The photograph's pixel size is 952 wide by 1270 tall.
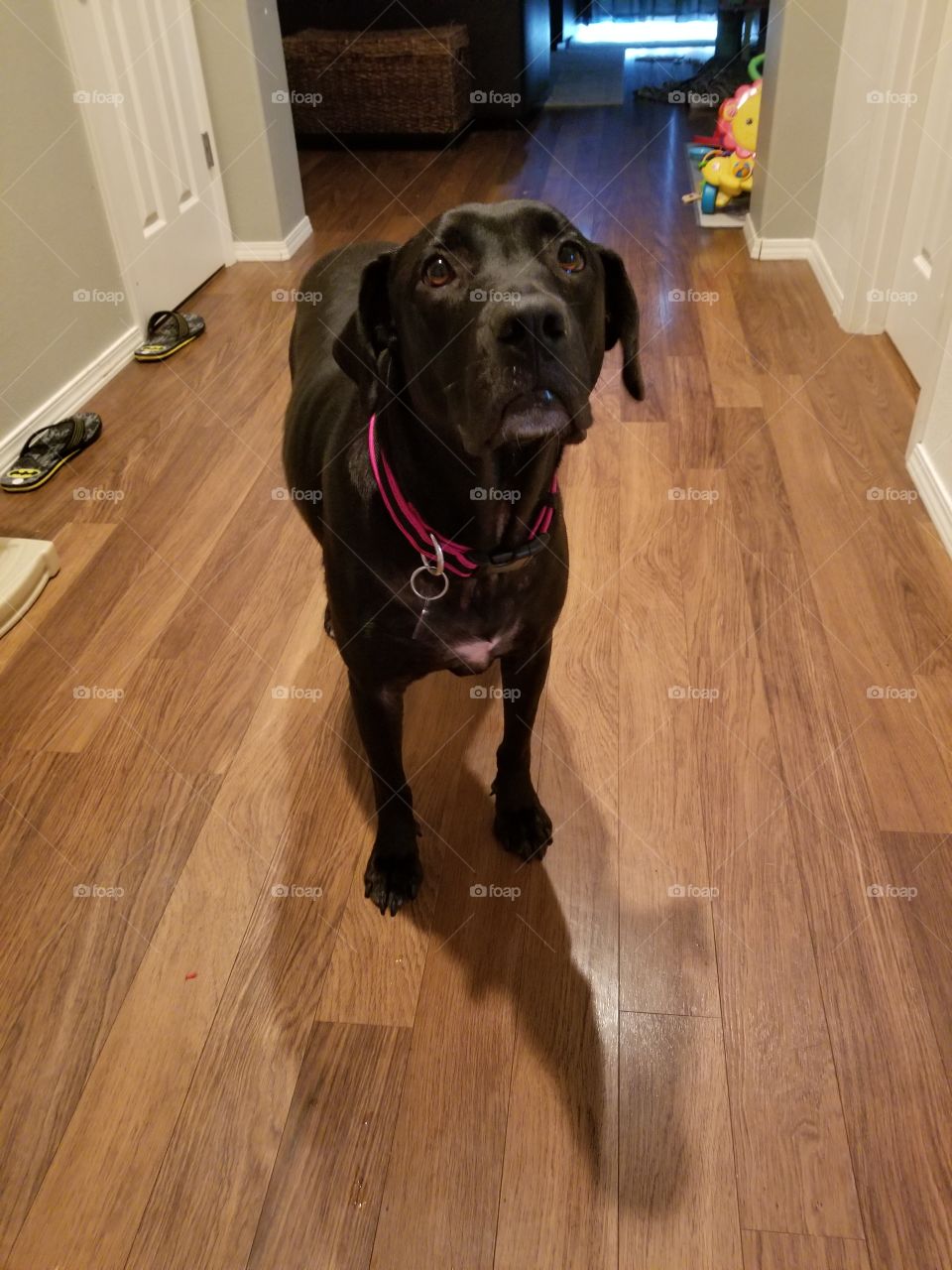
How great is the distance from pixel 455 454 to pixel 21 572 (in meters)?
1.29

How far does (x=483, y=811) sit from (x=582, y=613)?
56 centimetres

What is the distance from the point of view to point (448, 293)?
112 cm

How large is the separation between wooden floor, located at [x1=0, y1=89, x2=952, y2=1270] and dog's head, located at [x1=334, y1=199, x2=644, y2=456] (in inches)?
29.0

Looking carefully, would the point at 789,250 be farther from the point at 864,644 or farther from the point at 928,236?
the point at 864,644

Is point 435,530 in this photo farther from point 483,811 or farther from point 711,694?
point 711,694

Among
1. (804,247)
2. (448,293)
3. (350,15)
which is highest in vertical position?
(448,293)

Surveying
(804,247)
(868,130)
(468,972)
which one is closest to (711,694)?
(468,972)

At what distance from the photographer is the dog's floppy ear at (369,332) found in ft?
3.94

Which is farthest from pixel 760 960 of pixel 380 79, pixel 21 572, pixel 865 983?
pixel 380 79

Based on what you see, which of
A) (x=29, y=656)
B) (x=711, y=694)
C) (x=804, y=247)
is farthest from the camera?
(x=804, y=247)

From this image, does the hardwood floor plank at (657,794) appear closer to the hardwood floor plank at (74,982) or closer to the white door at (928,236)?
the hardwood floor plank at (74,982)

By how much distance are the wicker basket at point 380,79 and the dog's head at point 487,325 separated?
430 cm

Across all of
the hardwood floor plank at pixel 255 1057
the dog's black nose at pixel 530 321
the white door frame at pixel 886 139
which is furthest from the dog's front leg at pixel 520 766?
the white door frame at pixel 886 139

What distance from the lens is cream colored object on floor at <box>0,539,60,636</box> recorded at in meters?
2.02
